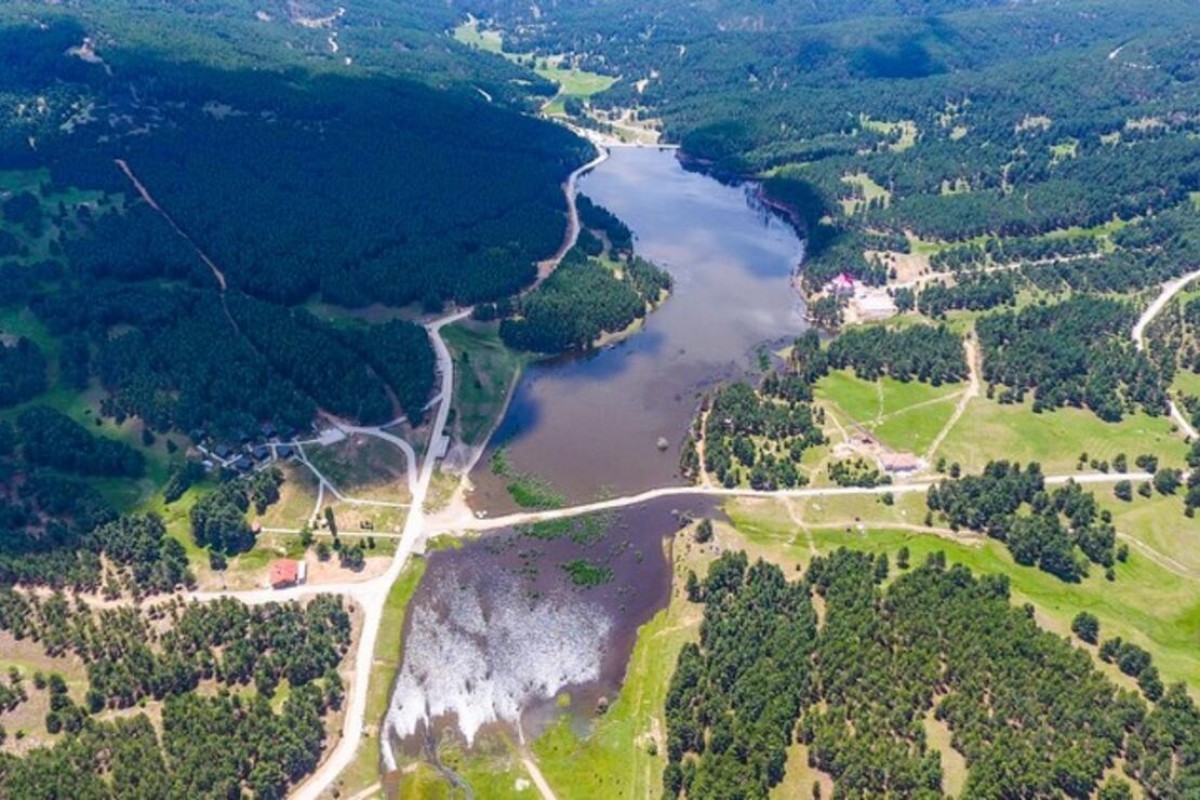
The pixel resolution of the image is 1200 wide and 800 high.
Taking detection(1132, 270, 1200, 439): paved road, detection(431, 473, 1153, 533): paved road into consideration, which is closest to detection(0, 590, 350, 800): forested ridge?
detection(431, 473, 1153, 533): paved road

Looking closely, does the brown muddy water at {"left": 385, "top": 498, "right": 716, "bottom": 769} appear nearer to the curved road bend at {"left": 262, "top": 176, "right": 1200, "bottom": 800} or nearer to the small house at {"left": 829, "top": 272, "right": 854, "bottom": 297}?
the curved road bend at {"left": 262, "top": 176, "right": 1200, "bottom": 800}

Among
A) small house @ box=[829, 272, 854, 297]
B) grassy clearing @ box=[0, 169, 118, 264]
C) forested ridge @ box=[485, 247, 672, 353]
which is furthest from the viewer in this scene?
small house @ box=[829, 272, 854, 297]

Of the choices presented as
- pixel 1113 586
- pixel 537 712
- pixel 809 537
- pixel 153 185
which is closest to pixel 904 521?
pixel 809 537

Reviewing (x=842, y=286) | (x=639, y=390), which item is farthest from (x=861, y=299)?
(x=639, y=390)

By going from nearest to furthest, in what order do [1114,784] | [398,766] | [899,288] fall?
[1114,784]
[398,766]
[899,288]

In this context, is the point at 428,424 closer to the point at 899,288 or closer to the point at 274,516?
the point at 274,516

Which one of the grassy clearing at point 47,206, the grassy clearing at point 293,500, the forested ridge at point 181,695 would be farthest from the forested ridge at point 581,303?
the grassy clearing at point 47,206
